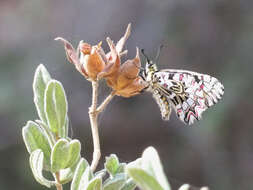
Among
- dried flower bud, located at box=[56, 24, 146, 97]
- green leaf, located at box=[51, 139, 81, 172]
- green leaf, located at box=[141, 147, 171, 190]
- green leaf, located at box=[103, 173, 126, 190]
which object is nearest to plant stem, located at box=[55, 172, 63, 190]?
green leaf, located at box=[51, 139, 81, 172]

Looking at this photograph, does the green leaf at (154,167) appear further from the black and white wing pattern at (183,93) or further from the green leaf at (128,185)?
the black and white wing pattern at (183,93)

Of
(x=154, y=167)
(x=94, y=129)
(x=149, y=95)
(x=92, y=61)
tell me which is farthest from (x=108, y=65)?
(x=149, y=95)

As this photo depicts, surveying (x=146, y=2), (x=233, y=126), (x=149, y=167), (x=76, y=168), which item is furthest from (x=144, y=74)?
(x=146, y=2)

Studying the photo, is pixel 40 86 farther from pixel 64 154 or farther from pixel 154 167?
pixel 154 167

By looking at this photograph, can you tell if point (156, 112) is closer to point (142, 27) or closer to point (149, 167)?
point (142, 27)

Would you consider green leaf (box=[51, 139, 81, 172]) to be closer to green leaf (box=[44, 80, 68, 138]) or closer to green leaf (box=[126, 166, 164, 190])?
green leaf (box=[44, 80, 68, 138])

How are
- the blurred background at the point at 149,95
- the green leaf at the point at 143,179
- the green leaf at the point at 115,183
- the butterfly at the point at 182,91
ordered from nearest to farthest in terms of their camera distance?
1. the green leaf at the point at 143,179
2. the green leaf at the point at 115,183
3. the butterfly at the point at 182,91
4. the blurred background at the point at 149,95

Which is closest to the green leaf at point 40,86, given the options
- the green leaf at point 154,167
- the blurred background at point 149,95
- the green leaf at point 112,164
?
the green leaf at point 112,164
